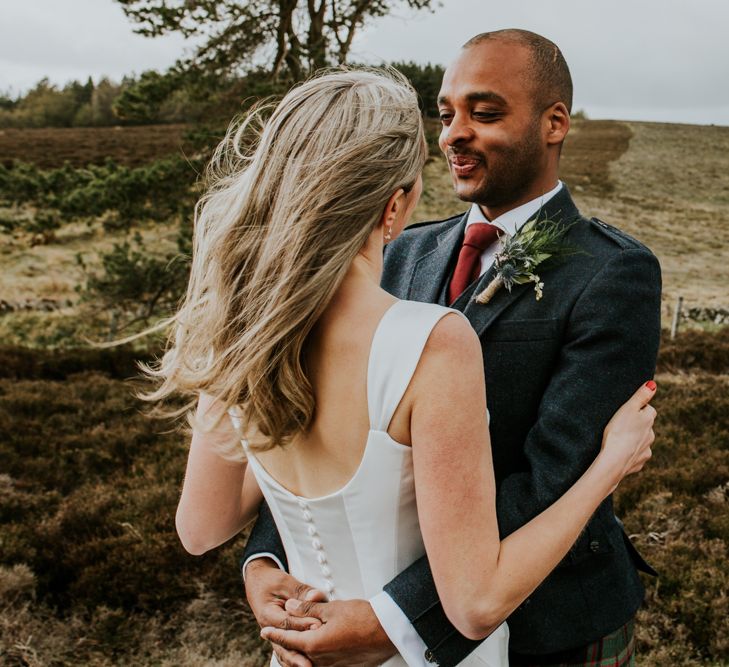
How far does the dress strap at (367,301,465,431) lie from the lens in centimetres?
139

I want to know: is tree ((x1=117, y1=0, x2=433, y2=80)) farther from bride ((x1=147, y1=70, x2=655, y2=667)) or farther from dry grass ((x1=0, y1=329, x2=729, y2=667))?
bride ((x1=147, y1=70, x2=655, y2=667))

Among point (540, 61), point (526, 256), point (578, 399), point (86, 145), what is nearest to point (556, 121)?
point (540, 61)

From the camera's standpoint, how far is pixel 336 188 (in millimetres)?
1470

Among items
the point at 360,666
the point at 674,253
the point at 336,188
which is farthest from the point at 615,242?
the point at 674,253

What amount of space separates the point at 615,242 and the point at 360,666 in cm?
123

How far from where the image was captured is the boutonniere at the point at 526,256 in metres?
1.94

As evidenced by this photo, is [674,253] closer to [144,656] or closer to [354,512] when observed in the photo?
[144,656]

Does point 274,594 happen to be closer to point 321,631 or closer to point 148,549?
point 321,631

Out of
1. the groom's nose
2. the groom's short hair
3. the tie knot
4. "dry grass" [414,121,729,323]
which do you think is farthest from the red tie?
"dry grass" [414,121,729,323]

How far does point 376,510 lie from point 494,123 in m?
1.18

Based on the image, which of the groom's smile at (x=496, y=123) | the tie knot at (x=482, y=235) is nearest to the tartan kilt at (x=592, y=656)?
the tie knot at (x=482, y=235)

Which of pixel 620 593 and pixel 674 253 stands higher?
pixel 620 593

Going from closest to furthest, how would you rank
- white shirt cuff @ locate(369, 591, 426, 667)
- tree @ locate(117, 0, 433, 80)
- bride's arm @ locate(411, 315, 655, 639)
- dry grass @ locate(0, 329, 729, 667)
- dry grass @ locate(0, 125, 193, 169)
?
bride's arm @ locate(411, 315, 655, 639), white shirt cuff @ locate(369, 591, 426, 667), dry grass @ locate(0, 329, 729, 667), tree @ locate(117, 0, 433, 80), dry grass @ locate(0, 125, 193, 169)

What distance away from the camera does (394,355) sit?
1.41 metres
